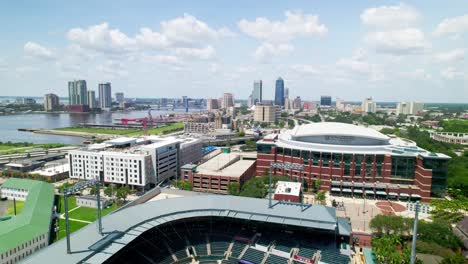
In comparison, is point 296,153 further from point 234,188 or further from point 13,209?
point 13,209

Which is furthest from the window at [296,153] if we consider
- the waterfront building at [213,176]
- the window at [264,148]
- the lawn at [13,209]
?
the lawn at [13,209]

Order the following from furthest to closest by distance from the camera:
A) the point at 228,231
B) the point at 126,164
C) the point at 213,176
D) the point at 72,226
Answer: the point at 126,164 < the point at 213,176 < the point at 72,226 < the point at 228,231

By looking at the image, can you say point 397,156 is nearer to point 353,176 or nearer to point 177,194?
point 353,176

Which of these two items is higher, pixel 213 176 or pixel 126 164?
pixel 126 164

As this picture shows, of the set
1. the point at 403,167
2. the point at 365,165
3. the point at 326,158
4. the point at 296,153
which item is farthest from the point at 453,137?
the point at 296,153

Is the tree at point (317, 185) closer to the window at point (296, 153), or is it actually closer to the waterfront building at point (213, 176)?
the window at point (296, 153)

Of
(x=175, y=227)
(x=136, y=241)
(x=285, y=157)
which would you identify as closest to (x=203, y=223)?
(x=175, y=227)
